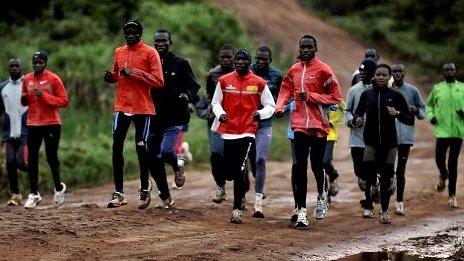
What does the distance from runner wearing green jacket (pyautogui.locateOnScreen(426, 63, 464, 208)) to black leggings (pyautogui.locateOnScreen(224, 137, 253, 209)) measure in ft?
15.1

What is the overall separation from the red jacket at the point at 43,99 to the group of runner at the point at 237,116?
0.01m

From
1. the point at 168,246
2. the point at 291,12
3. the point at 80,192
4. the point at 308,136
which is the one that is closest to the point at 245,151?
the point at 308,136

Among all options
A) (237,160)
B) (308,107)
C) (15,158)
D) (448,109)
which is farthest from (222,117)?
(448,109)

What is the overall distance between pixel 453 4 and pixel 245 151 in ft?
101

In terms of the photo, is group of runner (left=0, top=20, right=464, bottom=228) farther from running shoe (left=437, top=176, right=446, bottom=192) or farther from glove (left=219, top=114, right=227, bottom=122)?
running shoe (left=437, top=176, right=446, bottom=192)

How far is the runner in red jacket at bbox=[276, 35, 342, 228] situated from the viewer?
36.7ft

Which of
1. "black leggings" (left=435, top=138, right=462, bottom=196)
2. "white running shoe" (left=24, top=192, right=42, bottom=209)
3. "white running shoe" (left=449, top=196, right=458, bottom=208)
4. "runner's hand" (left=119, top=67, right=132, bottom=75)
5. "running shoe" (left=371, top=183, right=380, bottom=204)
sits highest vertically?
"runner's hand" (left=119, top=67, right=132, bottom=75)

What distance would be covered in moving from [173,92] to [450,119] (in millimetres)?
4820

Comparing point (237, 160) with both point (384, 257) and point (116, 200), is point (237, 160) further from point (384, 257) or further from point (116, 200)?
point (384, 257)

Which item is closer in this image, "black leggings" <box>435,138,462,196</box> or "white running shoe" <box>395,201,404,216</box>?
"white running shoe" <box>395,201,404,216</box>

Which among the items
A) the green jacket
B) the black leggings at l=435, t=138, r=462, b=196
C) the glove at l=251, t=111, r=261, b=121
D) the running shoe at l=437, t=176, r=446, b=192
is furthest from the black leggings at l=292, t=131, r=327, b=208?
the running shoe at l=437, t=176, r=446, b=192

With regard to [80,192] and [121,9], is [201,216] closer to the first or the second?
[80,192]

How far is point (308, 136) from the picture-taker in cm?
1126

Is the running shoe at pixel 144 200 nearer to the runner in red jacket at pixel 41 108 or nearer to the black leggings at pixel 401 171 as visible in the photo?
the runner in red jacket at pixel 41 108
